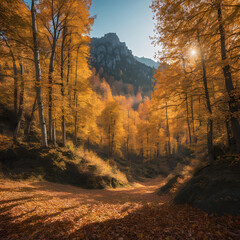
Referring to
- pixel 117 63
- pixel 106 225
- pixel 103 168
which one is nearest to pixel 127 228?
pixel 106 225

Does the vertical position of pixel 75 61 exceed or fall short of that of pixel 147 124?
it exceeds it

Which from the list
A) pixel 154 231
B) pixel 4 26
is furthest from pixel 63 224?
pixel 4 26

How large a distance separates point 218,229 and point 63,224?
4023 mm

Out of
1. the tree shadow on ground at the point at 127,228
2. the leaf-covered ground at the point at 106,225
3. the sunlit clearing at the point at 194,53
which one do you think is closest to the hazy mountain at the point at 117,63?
the sunlit clearing at the point at 194,53

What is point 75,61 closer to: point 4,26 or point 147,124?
point 4,26

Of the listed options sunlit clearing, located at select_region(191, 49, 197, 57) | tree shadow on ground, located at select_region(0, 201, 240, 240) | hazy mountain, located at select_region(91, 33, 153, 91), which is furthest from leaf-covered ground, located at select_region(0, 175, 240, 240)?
hazy mountain, located at select_region(91, 33, 153, 91)

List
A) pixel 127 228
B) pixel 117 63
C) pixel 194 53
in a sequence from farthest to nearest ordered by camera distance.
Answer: pixel 117 63 → pixel 194 53 → pixel 127 228

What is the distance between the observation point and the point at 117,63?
394ft

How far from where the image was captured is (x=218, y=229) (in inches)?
114

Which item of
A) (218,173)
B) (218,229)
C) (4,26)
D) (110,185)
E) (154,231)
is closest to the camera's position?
(218,229)

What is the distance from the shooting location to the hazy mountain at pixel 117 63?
360 ft

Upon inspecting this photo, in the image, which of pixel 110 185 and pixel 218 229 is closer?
pixel 218 229

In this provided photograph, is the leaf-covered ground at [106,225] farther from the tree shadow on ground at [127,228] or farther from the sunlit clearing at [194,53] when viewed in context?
the sunlit clearing at [194,53]

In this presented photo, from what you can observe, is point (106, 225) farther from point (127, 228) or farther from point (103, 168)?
point (103, 168)
